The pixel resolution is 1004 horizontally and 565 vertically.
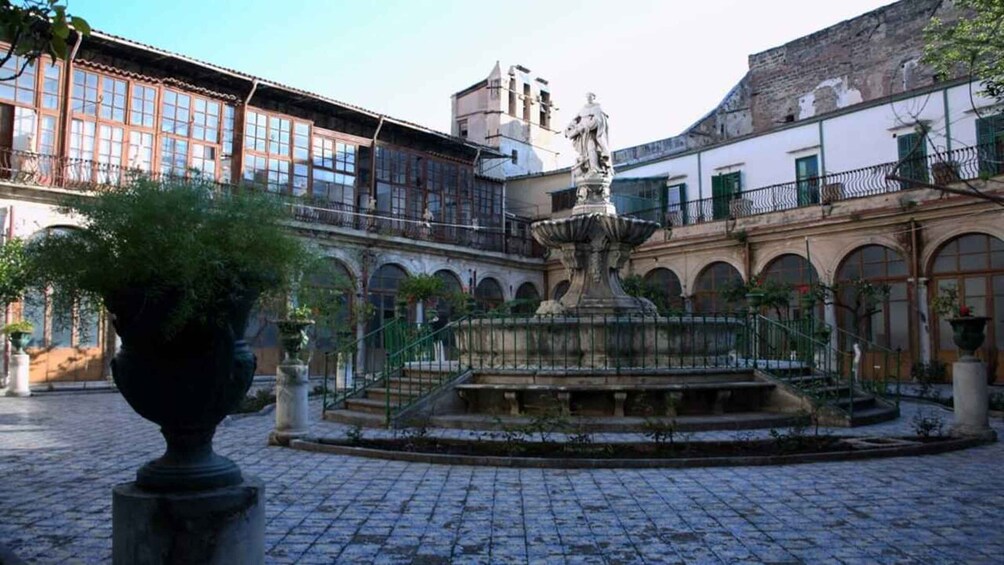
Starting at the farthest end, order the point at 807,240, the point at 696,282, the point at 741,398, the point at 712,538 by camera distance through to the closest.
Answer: the point at 696,282 < the point at 807,240 < the point at 741,398 < the point at 712,538

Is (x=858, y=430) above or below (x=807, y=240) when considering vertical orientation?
below

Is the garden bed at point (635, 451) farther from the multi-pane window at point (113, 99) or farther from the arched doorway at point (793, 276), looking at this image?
the multi-pane window at point (113, 99)

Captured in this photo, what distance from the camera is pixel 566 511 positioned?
5.28 metres

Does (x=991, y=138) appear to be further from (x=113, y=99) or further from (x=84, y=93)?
(x=84, y=93)

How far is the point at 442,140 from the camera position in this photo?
27.8 meters

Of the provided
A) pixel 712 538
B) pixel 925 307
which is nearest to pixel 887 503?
pixel 712 538

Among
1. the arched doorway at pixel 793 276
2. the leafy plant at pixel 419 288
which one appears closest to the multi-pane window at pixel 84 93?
the leafy plant at pixel 419 288

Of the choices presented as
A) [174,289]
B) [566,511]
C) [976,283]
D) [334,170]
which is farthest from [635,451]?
[334,170]

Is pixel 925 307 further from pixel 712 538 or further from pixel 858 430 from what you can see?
pixel 712 538

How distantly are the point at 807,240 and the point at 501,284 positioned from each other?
39.5 ft

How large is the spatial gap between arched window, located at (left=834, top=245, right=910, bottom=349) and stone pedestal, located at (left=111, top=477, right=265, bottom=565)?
19314 millimetres

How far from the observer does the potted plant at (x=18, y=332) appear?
15.6 metres

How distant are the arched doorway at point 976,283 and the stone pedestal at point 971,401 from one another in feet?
34.9

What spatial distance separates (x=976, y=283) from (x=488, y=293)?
1660 cm
